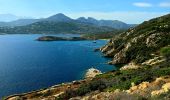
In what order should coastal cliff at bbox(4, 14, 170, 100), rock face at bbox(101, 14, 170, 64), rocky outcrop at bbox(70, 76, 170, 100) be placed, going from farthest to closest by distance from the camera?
rock face at bbox(101, 14, 170, 64), coastal cliff at bbox(4, 14, 170, 100), rocky outcrop at bbox(70, 76, 170, 100)

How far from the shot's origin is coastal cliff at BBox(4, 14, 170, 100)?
39.4 metres

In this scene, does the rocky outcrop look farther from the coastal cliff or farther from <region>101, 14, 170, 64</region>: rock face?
<region>101, 14, 170, 64</region>: rock face

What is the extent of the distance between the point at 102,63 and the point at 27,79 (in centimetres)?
4602

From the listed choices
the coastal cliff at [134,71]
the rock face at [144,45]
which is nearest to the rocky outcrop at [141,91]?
the coastal cliff at [134,71]

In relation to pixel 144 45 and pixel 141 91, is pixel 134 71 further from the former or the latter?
pixel 144 45

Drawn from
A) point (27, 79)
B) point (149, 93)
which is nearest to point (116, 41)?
point (27, 79)

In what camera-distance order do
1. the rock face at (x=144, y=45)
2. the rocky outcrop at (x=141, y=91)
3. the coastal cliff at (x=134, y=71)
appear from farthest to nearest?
the rock face at (x=144, y=45), the coastal cliff at (x=134, y=71), the rocky outcrop at (x=141, y=91)

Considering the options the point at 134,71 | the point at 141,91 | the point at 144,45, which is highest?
the point at 141,91

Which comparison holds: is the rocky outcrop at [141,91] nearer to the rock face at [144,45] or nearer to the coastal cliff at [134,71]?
the coastal cliff at [134,71]

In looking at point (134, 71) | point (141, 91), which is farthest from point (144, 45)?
point (141, 91)

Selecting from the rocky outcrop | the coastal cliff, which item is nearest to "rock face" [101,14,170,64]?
the coastal cliff

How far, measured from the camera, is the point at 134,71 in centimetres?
6656

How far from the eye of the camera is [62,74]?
121438mm

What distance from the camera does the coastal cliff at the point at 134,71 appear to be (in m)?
39.4
